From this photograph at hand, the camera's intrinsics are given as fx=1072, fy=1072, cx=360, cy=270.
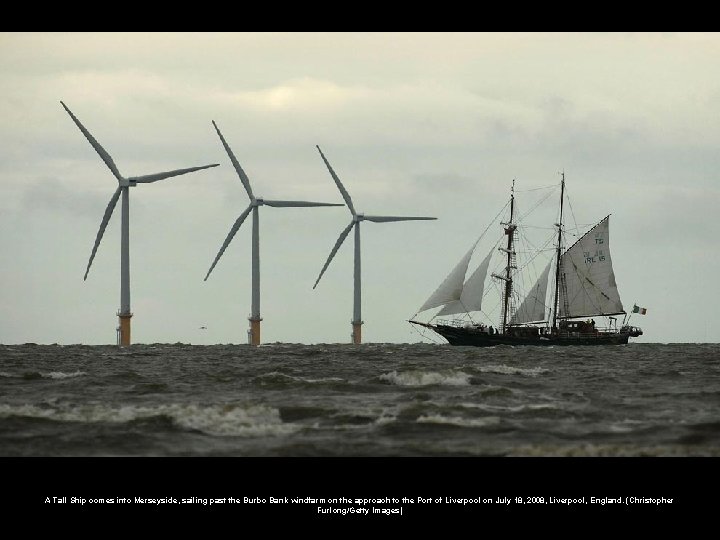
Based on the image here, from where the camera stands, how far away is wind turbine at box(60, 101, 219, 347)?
467ft

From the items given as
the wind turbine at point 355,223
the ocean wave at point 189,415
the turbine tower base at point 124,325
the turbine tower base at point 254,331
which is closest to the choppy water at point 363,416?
the ocean wave at point 189,415

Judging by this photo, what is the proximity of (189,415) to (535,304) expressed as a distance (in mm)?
142629

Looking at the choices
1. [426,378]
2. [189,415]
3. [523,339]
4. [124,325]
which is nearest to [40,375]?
[426,378]

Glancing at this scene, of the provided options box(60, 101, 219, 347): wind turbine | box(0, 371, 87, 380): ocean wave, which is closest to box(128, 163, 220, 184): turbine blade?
box(60, 101, 219, 347): wind turbine

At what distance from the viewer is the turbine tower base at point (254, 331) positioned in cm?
19450

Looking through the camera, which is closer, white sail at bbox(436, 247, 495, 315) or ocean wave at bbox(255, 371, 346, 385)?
ocean wave at bbox(255, 371, 346, 385)

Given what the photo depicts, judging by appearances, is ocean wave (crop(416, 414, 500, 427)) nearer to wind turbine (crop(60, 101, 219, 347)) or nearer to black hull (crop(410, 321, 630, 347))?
wind turbine (crop(60, 101, 219, 347))

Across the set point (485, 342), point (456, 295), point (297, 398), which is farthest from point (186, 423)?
point (485, 342)

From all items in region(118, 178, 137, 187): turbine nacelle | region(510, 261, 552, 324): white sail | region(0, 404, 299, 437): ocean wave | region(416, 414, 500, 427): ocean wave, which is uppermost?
region(118, 178, 137, 187): turbine nacelle

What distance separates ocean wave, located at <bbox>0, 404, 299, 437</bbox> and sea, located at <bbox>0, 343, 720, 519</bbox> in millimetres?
70

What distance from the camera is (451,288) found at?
558 feet
